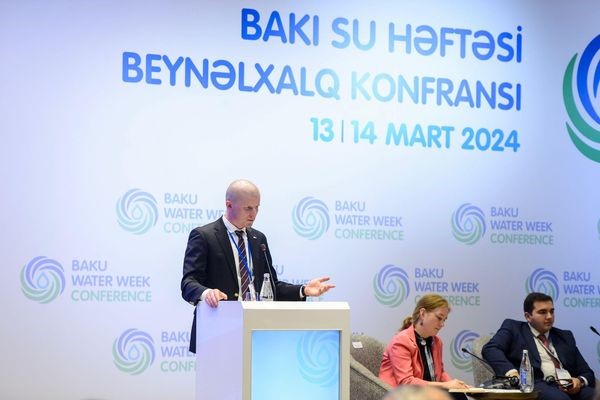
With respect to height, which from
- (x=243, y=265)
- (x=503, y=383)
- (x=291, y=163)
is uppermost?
(x=291, y=163)

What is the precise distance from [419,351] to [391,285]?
128 cm

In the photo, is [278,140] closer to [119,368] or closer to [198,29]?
[198,29]

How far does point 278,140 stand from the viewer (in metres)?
6.63

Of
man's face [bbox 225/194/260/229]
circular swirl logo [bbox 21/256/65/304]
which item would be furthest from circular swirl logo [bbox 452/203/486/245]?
circular swirl logo [bbox 21/256/65/304]

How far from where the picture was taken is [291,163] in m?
6.66

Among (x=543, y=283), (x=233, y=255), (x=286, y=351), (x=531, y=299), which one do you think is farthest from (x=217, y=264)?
(x=543, y=283)

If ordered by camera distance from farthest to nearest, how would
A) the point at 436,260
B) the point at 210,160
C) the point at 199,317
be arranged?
the point at 436,260 < the point at 210,160 < the point at 199,317

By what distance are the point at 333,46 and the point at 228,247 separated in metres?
2.56

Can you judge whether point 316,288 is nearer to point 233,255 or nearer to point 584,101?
point 233,255

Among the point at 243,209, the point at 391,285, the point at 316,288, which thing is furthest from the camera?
the point at 391,285

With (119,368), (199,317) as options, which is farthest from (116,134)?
(199,317)

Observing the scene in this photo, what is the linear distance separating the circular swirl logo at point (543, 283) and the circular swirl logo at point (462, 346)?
626 millimetres

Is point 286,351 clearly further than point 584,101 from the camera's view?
No

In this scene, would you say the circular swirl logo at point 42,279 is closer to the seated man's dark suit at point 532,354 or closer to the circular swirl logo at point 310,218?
the circular swirl logo at point 310,218
